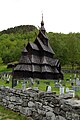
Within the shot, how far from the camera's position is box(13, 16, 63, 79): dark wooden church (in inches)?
1781

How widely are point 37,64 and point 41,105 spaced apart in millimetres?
37284

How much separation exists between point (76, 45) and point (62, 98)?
5584cm

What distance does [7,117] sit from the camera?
1122cm

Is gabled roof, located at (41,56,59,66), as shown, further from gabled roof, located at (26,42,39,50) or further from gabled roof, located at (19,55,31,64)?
gabled roof, located at (19,55,31,64)

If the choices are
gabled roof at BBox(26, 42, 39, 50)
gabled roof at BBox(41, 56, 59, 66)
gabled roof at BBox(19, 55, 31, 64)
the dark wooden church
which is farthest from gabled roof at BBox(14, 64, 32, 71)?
gabled roof at BBox(26, 42, 39, 50)

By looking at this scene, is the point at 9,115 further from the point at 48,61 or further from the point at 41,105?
the point at 48,61

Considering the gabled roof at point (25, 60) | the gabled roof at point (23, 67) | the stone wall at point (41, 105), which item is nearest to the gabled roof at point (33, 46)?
the gabled roof at point (25, 60)

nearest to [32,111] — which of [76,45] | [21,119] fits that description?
[21,119]

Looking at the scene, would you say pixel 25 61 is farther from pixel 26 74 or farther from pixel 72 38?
pixel 72 38

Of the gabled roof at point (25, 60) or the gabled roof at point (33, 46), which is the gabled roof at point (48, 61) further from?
the gabled roof at point (25, 60)

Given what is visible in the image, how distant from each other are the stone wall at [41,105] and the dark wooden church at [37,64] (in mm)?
31514

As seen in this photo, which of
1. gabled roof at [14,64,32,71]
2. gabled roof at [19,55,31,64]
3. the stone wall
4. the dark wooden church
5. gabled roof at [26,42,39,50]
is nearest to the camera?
the stone wall

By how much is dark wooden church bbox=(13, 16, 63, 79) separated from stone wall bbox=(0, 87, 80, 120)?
103ft

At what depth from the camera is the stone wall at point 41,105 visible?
802cm
